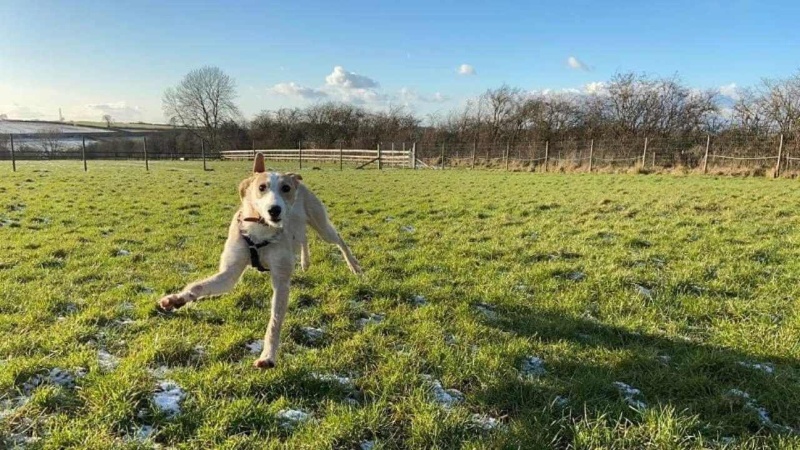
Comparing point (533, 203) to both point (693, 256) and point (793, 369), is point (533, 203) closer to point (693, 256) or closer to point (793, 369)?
point (693, 256)

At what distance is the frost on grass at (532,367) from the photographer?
3.33 metres

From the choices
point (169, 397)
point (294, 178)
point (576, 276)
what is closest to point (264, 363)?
point (169, 397)

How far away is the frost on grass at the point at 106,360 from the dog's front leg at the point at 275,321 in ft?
3.23

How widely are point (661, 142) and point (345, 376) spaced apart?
101 ft

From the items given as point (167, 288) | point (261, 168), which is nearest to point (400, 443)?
point (261, 168)

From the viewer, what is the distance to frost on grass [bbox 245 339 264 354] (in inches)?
145

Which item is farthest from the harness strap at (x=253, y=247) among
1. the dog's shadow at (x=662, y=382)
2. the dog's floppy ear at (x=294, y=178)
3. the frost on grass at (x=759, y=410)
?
the frost on grass at (x=759, y=410)

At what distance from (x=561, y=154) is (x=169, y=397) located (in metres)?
29.9

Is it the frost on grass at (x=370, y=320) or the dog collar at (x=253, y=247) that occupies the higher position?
the dog collar at (x=253, y=247)

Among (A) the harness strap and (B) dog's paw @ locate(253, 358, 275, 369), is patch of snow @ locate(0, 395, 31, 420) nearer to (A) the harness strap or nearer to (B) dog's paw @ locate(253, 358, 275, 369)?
(B) dog's paw @ locate(253, 358, 275, 369)

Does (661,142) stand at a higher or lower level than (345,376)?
higher

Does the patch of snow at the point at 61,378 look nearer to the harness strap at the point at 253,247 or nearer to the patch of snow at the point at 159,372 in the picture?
the patch of snow at the point at 159,372

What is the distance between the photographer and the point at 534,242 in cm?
743

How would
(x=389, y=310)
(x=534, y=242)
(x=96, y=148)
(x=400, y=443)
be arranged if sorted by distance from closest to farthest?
1. (x=400, y=443)
2. (x=389, y=310)
3. (x=534, y=242)
4. (x=96, y=148)
